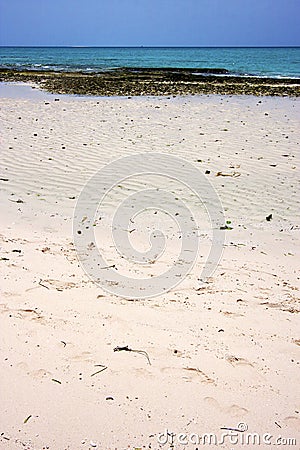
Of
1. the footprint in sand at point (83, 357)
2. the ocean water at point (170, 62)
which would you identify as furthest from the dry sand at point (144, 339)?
the ocean water at point (170, 62)

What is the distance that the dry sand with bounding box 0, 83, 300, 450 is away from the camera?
2.27 meters

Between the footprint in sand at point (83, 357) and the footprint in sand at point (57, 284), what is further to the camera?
the footprint in sand at point (57, 284)

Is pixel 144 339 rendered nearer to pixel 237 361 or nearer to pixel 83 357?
pixel 83 357

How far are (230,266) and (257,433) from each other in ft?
6.61

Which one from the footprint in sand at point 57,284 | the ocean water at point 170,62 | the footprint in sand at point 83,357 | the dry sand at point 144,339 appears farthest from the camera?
the ocean water at point 170,62

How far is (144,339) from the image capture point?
2916mm

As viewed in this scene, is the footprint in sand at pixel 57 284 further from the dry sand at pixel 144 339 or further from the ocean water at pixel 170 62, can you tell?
the ocean water at pixel 170 62

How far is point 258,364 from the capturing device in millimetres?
2711

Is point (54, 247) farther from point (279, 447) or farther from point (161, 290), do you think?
point (279, 447)

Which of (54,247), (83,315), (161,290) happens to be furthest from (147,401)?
(54,247)

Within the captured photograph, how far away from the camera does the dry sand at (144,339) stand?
227cm

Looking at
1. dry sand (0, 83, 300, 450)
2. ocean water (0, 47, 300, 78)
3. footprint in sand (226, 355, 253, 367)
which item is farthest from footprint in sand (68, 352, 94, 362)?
ocean water (0, 47, 300, 78)

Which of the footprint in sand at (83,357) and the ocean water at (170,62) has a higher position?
the ocean water at (170,62)


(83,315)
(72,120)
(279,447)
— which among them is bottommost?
(279,447)
